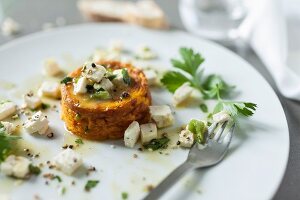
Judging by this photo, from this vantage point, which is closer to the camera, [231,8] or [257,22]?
[257,22]

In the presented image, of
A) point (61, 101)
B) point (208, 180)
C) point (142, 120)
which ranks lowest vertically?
point (208, 180)

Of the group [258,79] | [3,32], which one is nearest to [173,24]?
[258,79]

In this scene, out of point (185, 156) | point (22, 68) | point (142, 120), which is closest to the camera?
point (185, 156)

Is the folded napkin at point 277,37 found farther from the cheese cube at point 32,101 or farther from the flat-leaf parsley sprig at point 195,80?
the cheese cube at point 32,101

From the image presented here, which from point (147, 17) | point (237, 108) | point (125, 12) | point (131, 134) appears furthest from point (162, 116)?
point (125, 12)

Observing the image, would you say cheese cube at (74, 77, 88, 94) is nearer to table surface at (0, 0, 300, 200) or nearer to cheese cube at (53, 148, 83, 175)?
cheese cube at (53, 148, 83, 175)

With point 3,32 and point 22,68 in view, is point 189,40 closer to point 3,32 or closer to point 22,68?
point 22,68

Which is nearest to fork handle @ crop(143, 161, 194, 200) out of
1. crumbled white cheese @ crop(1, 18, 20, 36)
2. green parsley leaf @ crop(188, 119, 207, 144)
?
green parsley leaf @ crop(188, 119, 207, 144)
